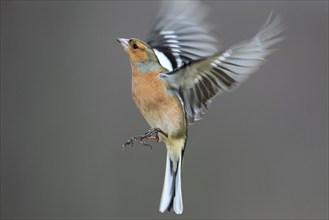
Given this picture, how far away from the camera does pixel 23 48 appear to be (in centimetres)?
178

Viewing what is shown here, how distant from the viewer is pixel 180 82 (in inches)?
23.5

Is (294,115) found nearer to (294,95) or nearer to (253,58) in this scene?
(294,95)

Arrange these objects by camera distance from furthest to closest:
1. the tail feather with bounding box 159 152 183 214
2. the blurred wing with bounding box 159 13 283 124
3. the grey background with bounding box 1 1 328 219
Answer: the grey background with bounding box 1 1 328 219, the tail feather with bounding box 159 152 183 214, the blurred wing with bounding box 159 13 283 124

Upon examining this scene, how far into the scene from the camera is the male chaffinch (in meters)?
0.53

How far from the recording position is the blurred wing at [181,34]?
680 mm

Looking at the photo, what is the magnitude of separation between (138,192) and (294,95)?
0.71 metres

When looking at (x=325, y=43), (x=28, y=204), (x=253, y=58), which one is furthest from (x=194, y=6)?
(x=325, y=43)

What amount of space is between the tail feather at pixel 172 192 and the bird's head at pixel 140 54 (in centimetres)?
12

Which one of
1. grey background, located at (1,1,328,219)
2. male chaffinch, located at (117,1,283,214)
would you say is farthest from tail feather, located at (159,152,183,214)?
grey background, located at (1,1,328,219)

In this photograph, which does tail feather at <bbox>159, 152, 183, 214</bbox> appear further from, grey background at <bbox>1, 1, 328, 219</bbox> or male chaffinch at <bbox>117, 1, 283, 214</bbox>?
grey background at <bbox>1, 1, 328, 219</bbox>

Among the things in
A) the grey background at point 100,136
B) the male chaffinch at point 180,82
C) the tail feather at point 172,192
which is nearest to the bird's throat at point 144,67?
the male chaffinch at point 180,82

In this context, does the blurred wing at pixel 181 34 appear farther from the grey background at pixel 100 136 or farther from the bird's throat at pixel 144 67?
the grey background at pixel 100 136

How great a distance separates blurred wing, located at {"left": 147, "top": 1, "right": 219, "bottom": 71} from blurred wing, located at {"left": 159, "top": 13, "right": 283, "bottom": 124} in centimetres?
6

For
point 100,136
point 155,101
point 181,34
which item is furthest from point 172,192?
point 100,136
